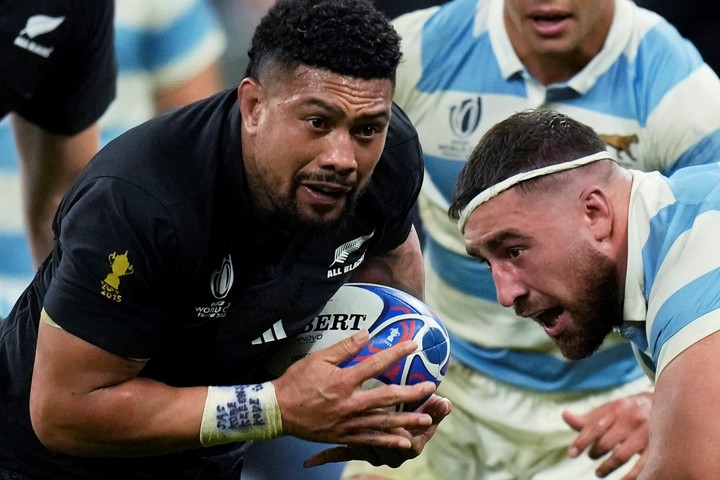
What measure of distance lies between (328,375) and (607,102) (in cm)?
172

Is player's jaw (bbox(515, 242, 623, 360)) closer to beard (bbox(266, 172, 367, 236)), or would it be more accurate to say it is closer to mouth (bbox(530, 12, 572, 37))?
beard (bbox(266, 172, 367, 236))

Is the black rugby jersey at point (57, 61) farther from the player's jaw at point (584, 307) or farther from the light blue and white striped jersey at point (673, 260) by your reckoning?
the light blue and white striped jersey at point (673, 260)

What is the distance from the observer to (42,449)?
11.0 feet

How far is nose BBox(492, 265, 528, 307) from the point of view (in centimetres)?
311

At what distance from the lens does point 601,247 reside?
3.00m

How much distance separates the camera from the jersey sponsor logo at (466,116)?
4523 mm

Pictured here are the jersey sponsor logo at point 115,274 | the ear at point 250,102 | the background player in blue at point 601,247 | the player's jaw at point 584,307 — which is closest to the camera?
the background player in blue at point 601,247

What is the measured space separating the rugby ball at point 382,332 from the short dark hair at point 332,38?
24.8 inches

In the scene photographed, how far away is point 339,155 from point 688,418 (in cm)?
91

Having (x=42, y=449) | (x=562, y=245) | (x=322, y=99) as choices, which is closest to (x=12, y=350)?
(x=42, y=449)

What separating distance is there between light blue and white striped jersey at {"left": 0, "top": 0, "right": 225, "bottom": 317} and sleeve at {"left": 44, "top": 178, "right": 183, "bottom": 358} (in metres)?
1.92

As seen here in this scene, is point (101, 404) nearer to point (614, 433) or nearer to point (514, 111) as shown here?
point (614, 433)

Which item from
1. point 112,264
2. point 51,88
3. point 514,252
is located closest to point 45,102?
point 51,88

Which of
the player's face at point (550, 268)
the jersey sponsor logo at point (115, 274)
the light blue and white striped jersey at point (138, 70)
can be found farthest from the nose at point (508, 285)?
the light blue and white striped jersey at point (138, 70)
